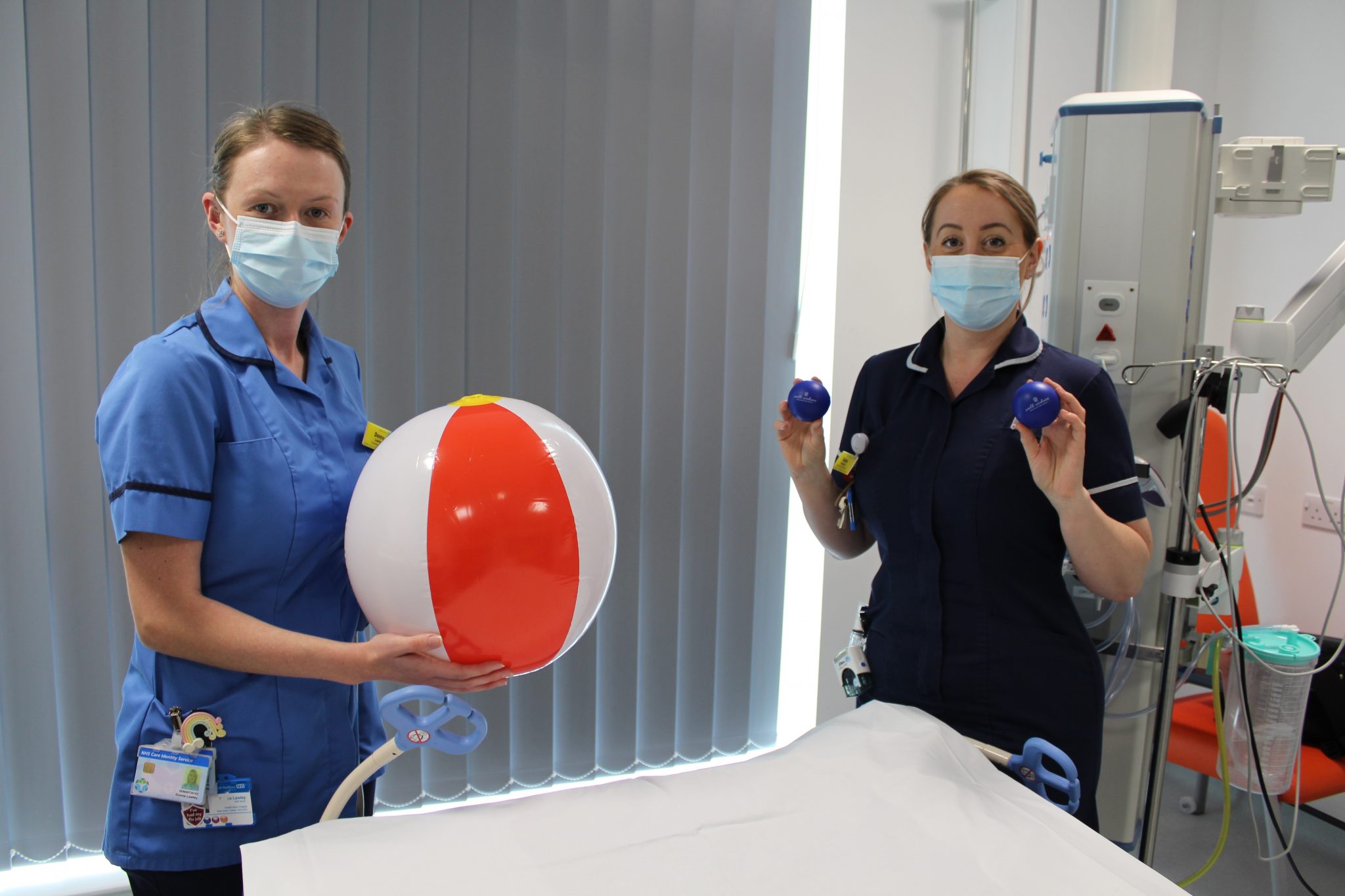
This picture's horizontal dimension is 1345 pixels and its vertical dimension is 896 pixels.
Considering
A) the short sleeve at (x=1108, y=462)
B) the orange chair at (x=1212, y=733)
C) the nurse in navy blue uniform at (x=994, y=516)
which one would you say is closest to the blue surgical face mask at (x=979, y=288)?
the nurse in navy blue uniform at (x=994, y=516)

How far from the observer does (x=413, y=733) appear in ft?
3.50

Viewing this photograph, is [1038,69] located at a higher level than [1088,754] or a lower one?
higher

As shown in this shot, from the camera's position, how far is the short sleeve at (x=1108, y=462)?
1331 mm

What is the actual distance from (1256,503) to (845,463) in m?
2.23

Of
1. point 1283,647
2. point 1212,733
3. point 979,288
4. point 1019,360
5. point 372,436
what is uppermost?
point 979,288

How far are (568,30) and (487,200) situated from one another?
0.50 m

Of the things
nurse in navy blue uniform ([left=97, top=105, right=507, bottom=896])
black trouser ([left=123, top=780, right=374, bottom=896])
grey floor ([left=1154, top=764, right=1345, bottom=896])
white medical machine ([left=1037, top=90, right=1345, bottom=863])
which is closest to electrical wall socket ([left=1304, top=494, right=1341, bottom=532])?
grey floor ([left=1154, top=764, right=1345, bottom=896])

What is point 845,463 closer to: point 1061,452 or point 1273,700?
point 1061,452

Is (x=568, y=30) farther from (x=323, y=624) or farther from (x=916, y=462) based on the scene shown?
(x=323, y=624)

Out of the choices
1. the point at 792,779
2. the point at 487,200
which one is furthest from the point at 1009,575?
the point at 487,200

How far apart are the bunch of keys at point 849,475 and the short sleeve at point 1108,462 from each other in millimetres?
361

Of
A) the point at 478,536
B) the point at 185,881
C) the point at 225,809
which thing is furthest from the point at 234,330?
the point at 185,881

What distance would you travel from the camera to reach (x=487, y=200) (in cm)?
221

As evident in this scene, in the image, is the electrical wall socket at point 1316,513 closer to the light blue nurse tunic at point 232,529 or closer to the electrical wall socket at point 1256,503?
the electrical wall socket at point 1256,503
